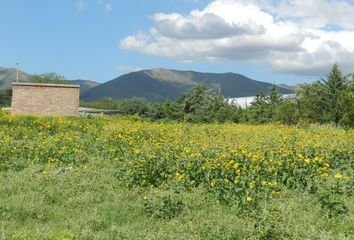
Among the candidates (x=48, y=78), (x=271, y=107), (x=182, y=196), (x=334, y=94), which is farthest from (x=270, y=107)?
(x=48, y=78)

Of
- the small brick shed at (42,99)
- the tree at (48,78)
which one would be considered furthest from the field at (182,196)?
the tree at (48,78)

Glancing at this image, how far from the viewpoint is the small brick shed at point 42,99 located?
99.6 ft

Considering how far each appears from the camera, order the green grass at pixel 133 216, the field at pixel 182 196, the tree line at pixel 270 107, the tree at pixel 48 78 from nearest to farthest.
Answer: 1. the green grass at pixel 133 216
2. the field at pixel 182 196
3. the tree line at pixel 270 107
4. the tree at pixel 48 78

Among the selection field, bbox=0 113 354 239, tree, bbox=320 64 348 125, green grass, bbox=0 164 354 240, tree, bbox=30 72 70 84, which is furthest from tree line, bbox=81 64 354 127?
tree, bbox=30 72 70 84

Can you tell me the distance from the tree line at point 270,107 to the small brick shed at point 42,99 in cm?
614

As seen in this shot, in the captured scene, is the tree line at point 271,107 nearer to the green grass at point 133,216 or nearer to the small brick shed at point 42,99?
the small brick shed at point 42,99

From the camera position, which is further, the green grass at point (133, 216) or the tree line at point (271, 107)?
the tree line at point (271, 107)

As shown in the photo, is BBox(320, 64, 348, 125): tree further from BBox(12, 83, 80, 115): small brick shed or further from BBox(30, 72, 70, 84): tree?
BBox(30, 72, 70, 84): tree

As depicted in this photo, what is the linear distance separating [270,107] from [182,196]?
26.7m

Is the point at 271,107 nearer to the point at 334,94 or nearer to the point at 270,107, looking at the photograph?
the point at 270,107

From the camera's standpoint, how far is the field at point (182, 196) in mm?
5551

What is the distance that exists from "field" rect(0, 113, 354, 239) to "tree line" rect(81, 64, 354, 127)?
18.4 metres

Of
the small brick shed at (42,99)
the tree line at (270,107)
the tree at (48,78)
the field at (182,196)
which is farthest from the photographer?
the tree at (48,78)

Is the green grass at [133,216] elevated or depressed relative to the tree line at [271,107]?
depressed
